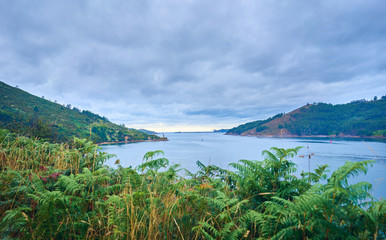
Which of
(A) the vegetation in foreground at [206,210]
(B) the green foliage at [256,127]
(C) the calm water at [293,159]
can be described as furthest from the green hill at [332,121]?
(A) the vegetation in foreground at [206,210]

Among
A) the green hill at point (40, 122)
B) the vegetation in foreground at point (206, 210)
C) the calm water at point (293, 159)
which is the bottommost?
the calm water at point (293, 159)

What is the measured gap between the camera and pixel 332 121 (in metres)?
117

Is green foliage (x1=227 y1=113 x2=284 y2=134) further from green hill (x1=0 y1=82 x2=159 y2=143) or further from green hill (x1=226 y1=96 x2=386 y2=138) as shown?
green hill (x1=0 y1=82 x2=159 y2=143)

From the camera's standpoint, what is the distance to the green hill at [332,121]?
9019 centimetres

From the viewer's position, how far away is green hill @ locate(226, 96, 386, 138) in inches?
3551

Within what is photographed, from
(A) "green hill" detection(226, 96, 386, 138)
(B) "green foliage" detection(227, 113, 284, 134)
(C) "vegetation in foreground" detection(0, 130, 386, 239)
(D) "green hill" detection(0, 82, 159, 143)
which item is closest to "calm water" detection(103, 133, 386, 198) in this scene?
(C) "vegetation in foreground" detection(0, 130, 386, 239)

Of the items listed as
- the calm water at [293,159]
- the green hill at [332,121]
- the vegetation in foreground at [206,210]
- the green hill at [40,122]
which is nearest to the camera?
the vegetation in foreground at [206,210]

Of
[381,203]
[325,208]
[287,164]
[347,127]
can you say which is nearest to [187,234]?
[325,208]

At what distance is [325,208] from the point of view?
170cm

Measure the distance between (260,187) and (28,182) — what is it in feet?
12.4

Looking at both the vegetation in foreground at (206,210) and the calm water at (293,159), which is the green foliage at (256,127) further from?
the vegetation in foreground at (206,210)

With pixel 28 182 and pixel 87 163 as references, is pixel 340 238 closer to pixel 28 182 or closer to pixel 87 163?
pixel 28 182

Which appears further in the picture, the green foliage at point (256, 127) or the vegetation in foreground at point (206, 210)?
the green foliage at point (256, 127)

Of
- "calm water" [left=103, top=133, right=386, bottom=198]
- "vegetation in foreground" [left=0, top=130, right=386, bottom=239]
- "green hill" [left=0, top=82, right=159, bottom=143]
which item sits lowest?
"calm water" [left=103, top=133, right=386, bottom=198]
